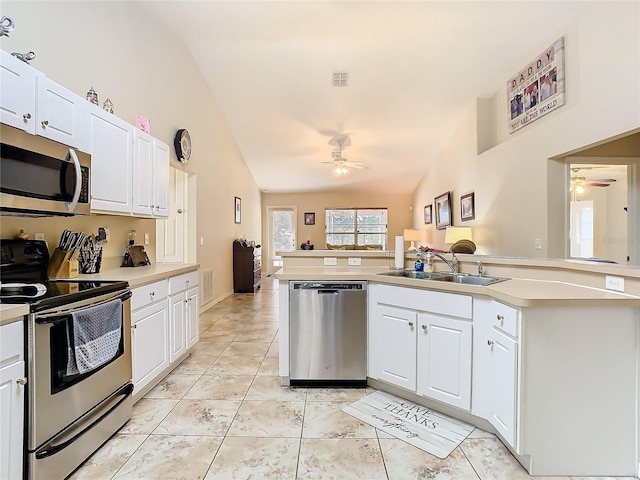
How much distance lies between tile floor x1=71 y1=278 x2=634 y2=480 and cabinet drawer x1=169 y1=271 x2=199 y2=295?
2.38 ft

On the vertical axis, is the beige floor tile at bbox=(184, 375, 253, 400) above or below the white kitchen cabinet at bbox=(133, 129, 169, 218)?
below

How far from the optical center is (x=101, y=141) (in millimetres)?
2268

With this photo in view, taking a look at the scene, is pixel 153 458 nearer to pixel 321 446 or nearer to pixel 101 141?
pixel 321 446

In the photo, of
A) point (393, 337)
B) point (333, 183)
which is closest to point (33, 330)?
point (393, 337)

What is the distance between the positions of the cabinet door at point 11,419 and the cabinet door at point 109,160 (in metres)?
1.22

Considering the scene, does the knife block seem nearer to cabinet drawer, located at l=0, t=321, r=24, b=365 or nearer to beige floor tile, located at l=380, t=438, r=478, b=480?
cabinet drawer, located at l=0, t=321, r=24, b=365

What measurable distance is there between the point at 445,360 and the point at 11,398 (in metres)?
2.18

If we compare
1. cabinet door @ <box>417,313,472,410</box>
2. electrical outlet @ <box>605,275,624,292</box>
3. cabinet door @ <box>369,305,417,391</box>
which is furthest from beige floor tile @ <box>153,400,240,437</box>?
electrical outlet @ <box>605,275,624,292</box>

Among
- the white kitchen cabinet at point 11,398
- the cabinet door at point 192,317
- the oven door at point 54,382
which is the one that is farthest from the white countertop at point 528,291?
the white kitchen cabinet at point 11,398

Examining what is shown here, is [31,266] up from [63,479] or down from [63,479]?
up

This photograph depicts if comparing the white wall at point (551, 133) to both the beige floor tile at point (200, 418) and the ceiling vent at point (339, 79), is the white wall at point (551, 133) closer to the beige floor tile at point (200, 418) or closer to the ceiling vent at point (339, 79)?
the ceiling vent at point (339, 79)

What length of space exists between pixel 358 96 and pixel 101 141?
3773 mm

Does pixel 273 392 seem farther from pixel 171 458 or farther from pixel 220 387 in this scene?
pixel 171 458

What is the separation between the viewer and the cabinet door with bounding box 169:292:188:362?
8.88 ft
